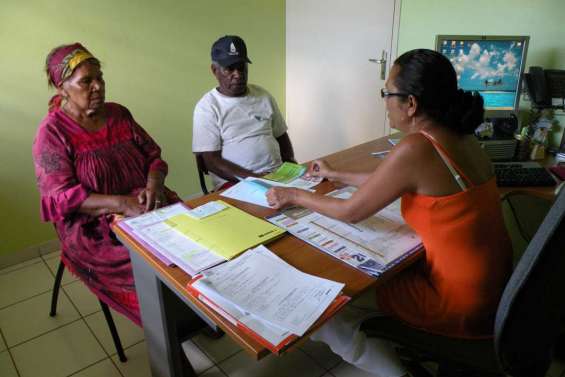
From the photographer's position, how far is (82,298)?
83.8 inches

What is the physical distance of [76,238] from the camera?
159cm

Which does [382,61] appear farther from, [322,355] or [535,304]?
[535,304]

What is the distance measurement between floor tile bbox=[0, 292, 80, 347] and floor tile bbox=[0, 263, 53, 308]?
7cm

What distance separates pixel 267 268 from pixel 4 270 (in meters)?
2.15

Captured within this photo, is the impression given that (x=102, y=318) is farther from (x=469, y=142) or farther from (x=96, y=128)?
(x=469, y=142)

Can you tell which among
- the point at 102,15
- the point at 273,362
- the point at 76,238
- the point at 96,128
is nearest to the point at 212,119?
the point at 96,128

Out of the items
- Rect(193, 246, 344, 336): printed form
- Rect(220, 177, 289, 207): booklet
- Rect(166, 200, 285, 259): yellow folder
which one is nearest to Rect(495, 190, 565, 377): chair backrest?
Rect(193, 246, 344, 336): printed form

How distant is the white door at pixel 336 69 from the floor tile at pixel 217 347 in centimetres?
194

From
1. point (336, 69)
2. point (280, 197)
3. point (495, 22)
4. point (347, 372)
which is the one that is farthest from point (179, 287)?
point (336, 69)

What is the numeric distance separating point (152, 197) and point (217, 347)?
76 cm

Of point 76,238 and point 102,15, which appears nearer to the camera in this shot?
point 76,238

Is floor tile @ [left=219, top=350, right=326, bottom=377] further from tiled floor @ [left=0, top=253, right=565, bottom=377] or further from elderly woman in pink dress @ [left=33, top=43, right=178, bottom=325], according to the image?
elderly woman in pink dress @ [left=33, top=43, right=178, bottom=325]

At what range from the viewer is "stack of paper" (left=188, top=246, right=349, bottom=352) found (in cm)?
81

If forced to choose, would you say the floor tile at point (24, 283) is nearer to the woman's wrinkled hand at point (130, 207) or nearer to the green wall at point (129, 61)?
the green wall at point (129, 61)
